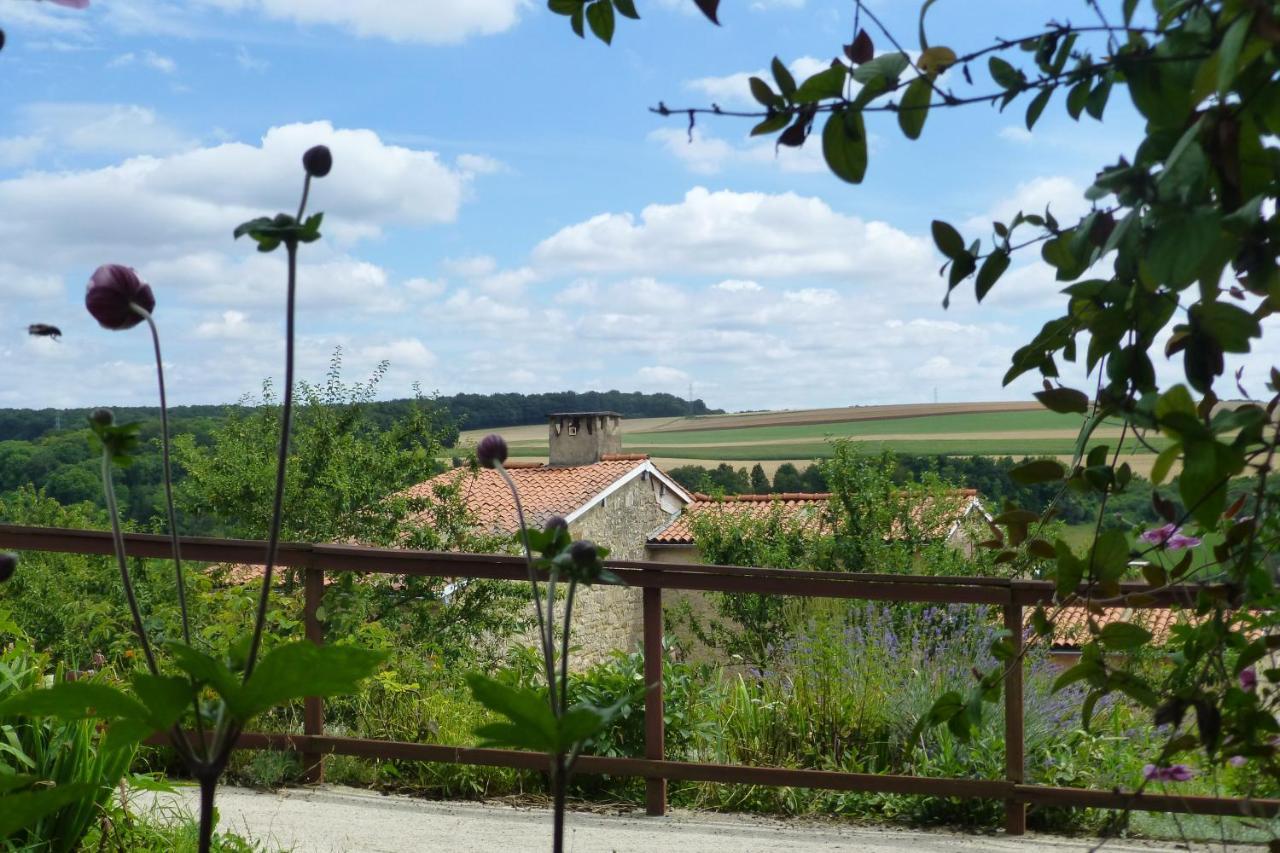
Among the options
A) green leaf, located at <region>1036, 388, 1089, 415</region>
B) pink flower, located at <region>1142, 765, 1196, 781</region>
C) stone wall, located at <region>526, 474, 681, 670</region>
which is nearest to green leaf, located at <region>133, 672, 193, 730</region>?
green leaf, located at <region>1036, 388, 1089, 415</region>

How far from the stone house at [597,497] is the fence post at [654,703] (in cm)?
1892

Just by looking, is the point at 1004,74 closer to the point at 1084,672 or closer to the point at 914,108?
the point at 914,108

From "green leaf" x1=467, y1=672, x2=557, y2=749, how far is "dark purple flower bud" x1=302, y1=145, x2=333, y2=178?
0.33 m

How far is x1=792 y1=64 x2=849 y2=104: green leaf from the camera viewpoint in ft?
3.53

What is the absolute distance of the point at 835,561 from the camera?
19266 mm

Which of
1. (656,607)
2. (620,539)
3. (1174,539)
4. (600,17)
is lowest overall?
(620,539)

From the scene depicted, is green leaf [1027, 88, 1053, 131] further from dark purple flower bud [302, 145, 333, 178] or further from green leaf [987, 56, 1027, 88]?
dark purple flower bud [302, 145, 333, 178]

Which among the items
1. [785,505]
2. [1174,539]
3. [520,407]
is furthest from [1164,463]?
[520,407]

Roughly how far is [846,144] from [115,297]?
661 millimetres

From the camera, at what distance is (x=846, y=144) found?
3.60 ft

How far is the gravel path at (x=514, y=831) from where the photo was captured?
421cm

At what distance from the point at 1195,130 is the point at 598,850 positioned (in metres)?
3.83

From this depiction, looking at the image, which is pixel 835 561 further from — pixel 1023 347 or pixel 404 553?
pixel 1023 347

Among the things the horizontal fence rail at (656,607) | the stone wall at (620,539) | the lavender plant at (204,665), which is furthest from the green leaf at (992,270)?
the stone wall at (620,539)
